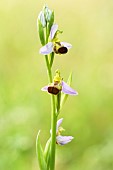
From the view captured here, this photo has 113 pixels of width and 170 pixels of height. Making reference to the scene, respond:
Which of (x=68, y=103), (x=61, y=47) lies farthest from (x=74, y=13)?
(x=61, y=47)

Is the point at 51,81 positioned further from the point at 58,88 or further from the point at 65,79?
the point at 65,79

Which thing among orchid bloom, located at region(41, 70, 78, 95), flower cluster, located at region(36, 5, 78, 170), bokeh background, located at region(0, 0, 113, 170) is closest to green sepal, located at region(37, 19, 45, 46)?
flower cluster, located at region(36, 5, 78, 170)

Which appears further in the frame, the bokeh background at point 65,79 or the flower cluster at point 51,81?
the bokeh background at point 65,79

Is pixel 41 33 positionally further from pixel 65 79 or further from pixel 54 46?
pixel 65 79

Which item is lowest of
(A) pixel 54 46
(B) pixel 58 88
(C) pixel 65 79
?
(C) pixel 65 79

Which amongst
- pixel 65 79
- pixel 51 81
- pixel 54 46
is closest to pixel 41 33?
pixel 54 46

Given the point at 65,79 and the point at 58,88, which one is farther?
the point at 65,79

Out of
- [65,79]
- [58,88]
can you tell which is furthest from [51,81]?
[65,79]

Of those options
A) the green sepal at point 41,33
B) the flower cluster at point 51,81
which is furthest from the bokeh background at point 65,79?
the green sepal at point 41,33

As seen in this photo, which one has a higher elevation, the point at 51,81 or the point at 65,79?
the point at 51,81

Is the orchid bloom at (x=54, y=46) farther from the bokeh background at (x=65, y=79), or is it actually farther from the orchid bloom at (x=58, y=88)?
the bokeh background at (x=65, y=79)
